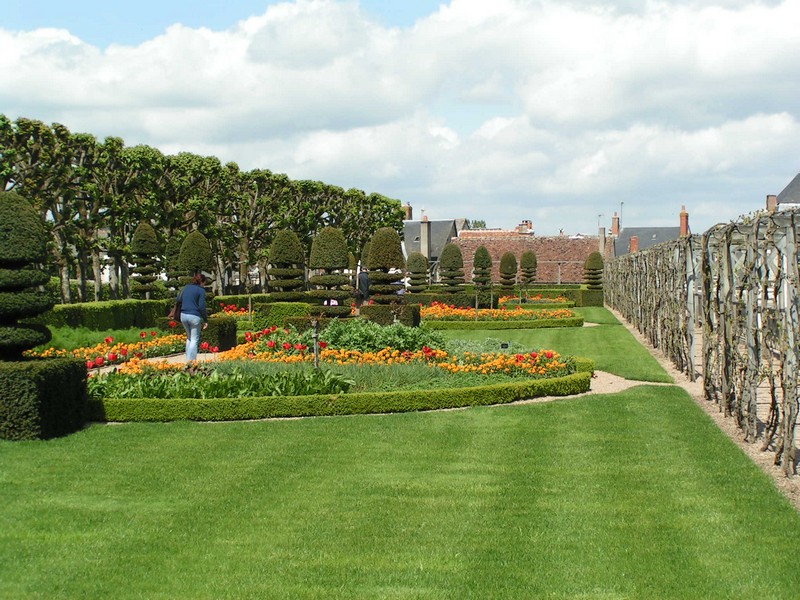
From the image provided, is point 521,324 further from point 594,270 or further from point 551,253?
point 551,253

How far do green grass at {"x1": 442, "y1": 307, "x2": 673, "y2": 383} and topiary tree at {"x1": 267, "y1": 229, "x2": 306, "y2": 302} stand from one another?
18.5 ft

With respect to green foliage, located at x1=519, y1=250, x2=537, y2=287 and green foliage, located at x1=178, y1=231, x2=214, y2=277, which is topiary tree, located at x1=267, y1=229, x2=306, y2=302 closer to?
green foliage, located at x1=178, y1=231, x2=214, y2=277

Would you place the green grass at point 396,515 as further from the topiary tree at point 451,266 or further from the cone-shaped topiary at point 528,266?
the cone-shaped topiary at point 528,266

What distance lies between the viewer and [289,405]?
477 inches

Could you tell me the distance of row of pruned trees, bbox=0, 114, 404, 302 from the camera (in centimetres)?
3177

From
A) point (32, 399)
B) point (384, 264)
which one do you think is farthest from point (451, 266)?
point (32, 399)

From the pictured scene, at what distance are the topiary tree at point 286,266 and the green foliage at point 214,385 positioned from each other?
16.9 meters

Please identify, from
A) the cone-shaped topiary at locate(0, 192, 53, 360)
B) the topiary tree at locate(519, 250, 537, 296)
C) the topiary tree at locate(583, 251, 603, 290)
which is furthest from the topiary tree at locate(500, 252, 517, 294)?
the cone-shaped topiary at locate(0, 192, 53, 360)

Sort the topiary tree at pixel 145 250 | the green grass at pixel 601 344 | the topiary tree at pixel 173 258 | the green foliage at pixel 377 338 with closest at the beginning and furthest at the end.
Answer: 1. the green grass at pixel 601 344
2. the green foliage at pixel 377 338
3. the topiary tree at pixel 145 250
4. the topiary tree at pixel 173 258

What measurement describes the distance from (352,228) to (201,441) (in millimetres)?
49392

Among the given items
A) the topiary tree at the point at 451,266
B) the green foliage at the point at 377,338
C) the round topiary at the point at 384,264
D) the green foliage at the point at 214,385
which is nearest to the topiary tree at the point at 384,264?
the round topiary at the point at 384,264

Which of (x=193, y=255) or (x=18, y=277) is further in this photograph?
(x=193, y=255)

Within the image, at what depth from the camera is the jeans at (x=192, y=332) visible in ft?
55.3

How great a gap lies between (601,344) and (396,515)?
16531 mm
